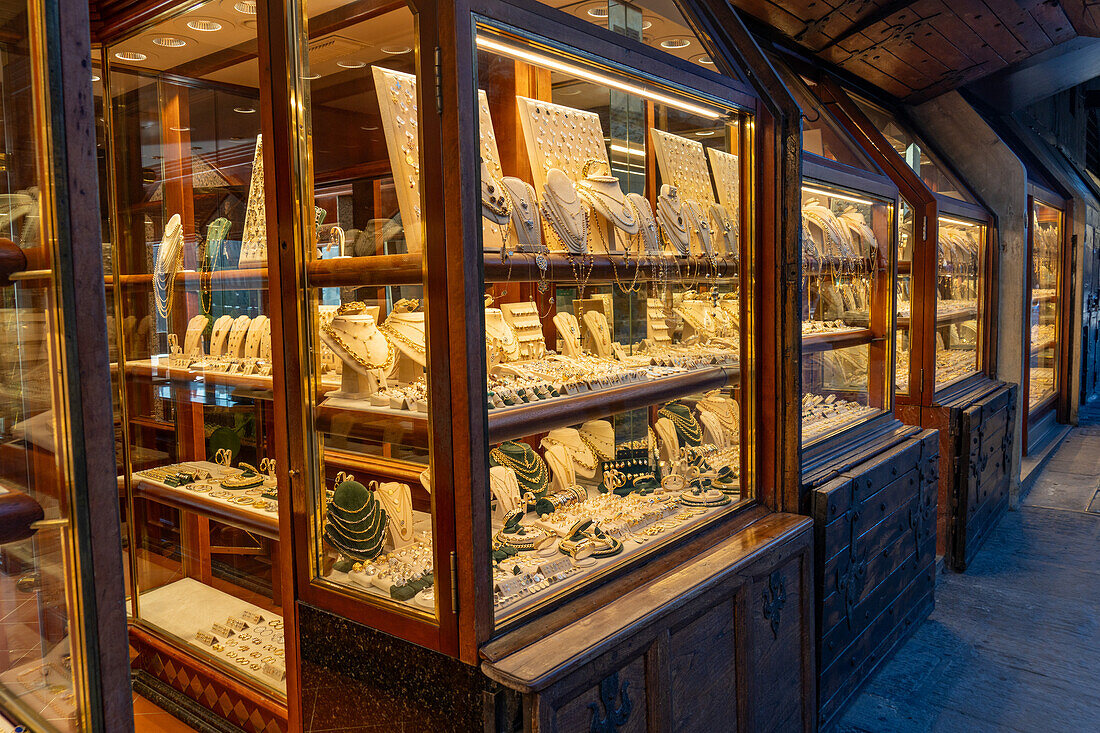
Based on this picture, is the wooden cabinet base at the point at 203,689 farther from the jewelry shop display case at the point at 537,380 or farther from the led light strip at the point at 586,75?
the led light strip at the point at 586,75

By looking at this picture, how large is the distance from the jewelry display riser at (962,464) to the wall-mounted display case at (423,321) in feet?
6.76

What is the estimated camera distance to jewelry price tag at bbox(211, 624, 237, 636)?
8.87 ft

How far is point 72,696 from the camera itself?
0.90 meters

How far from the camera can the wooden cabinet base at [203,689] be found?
7.96ft

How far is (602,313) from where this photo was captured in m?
2.24

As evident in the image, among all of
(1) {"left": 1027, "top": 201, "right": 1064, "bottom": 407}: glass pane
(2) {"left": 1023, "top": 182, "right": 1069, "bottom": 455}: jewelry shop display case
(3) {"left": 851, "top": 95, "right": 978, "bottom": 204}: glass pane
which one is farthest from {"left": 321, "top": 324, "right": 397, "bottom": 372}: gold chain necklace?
(1) {"left": 1027, "top": 201, "right": 1064, "bottom": 407}: glass pane

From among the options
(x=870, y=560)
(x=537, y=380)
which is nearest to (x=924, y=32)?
(x=870, y=560)

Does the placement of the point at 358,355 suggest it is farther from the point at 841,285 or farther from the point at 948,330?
the point at 948,330

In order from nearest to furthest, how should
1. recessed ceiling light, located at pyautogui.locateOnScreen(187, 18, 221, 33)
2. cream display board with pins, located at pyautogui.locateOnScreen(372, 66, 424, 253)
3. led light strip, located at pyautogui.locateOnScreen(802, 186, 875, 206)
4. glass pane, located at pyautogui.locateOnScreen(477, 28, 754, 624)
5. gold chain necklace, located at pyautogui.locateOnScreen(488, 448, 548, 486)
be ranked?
1. cream display board with pins, located at pyautogui.locateOnScreen(372, 66, 424, 253)
2. glass pane, located at pyautogui.locateOnScreen(477, 28, 754, 624)
3. gold chain necklace, located at pyautogui.locateOnScreen(488, 448, 548, 486)
4. recessed ceiling light, located at pyautogui.locateOnScreen(187, 18, 221, 33)
5. led light strip, located at pyautogui.locateOnScreen(802, 186, 875, 206)

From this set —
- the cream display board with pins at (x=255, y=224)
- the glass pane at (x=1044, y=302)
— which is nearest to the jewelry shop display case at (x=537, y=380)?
the cream display board with pins at (x=255, y=224)

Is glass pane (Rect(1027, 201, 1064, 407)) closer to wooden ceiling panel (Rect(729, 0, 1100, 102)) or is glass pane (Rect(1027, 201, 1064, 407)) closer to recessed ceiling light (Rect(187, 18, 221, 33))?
wooden ceiling panel (Rect(729, 0, 1100, 102))

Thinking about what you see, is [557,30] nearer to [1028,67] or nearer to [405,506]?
[405,506]

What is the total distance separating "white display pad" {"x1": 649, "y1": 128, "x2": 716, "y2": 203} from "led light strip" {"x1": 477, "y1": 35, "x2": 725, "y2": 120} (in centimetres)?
9

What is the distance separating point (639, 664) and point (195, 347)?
6.37 ft
